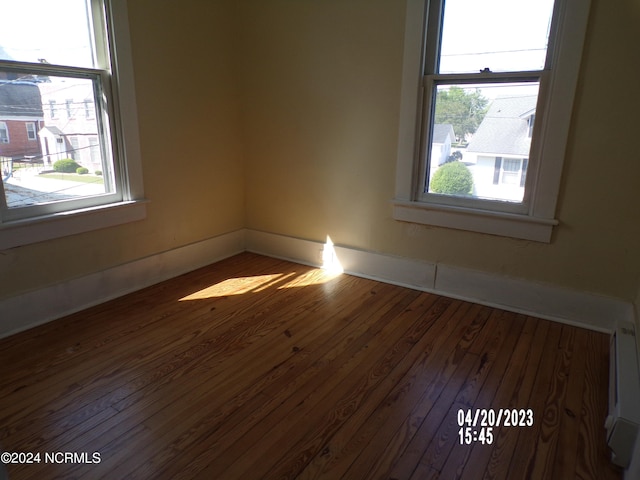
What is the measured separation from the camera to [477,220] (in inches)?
115

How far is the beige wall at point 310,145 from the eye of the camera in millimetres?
2482

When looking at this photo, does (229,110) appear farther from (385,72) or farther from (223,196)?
(385,72)

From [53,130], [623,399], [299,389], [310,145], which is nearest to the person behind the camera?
[623,399]

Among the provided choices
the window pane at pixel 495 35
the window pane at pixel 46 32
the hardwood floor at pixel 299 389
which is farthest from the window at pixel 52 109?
the window pane at pixel 495 35

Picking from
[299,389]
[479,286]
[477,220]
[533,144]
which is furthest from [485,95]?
[299,389]

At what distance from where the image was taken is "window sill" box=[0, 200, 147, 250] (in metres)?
2.46

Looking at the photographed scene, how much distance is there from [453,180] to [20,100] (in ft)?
8.87

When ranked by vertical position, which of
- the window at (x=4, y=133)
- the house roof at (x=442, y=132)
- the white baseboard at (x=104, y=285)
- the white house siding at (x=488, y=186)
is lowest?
the white baseboard at (x=104, y=285)

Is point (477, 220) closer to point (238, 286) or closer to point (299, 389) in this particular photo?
point (299, 389)

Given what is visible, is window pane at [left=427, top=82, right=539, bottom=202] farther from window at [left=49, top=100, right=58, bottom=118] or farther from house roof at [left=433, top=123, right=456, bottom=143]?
window at [left=49, top=100, right=58, bottom=118]

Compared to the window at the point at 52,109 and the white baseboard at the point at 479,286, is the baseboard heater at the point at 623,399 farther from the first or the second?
the window at the point at 52,109

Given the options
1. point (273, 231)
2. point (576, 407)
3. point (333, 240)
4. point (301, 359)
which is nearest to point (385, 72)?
point (333, 240)

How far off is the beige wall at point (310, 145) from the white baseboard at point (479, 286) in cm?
7

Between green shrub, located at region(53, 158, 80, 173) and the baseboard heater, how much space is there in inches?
123
